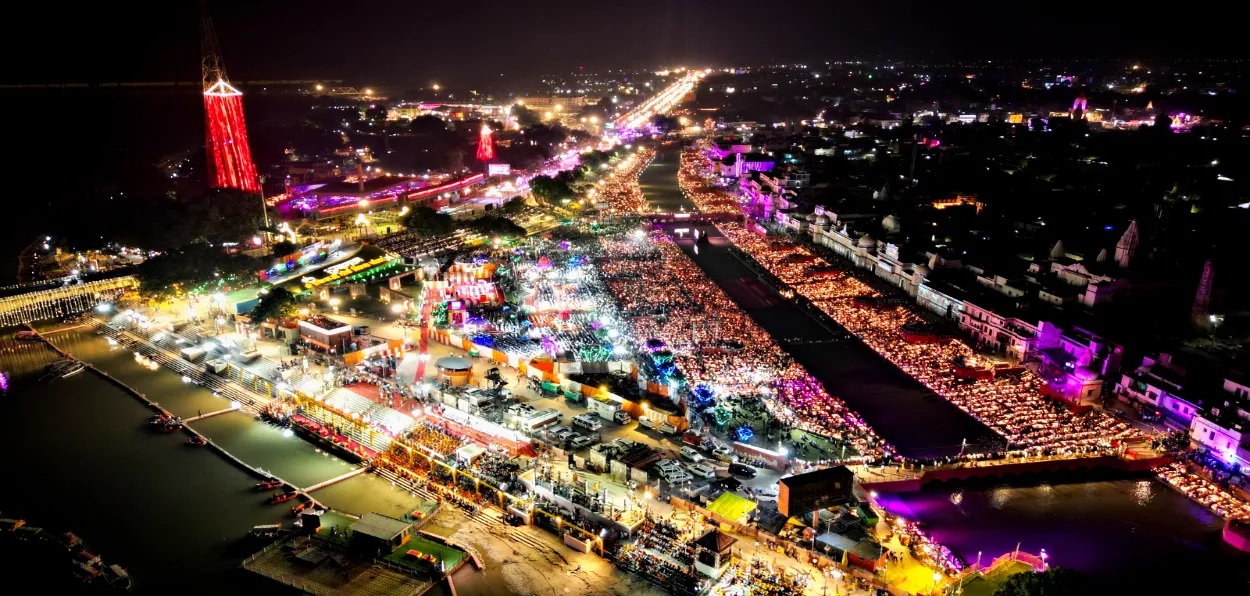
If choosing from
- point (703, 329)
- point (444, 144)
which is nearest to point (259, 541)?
point (703, 329)

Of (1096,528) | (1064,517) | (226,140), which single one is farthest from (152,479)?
(226,140)

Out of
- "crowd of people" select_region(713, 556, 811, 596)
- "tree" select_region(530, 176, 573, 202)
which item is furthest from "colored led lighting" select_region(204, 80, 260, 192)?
"crowd of people" select_region(713, 556, 811, 596)

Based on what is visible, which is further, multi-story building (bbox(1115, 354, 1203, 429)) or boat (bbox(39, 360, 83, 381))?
boat (bbox(39, 360, 83, 381))

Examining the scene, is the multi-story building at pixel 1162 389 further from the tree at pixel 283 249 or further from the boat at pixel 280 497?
the tree at pixel 283 249

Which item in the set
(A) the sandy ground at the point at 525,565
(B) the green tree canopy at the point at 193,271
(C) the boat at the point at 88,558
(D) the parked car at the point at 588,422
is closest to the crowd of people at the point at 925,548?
(A) the sandy ground at the point at 525,565

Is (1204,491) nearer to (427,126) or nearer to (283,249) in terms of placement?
(283,249)

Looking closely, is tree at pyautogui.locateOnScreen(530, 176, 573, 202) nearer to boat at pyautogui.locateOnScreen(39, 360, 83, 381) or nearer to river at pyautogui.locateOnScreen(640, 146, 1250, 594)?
boat at pyautogui.locateOnScreen(39, 360, 83, 381)

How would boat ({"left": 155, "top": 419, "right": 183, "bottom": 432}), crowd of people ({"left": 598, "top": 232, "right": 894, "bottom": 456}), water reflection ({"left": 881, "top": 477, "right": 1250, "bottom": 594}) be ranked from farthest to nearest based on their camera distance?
crowd of people ({"left": 598, "top": 232, "right": 894, "bottom": 456})
boat ({"left": 155, "top": 419, "right": 183, "bottom": 432})
water reflection ({"left": 881, "top": 477, "right": 1250, "bottom": 594})
